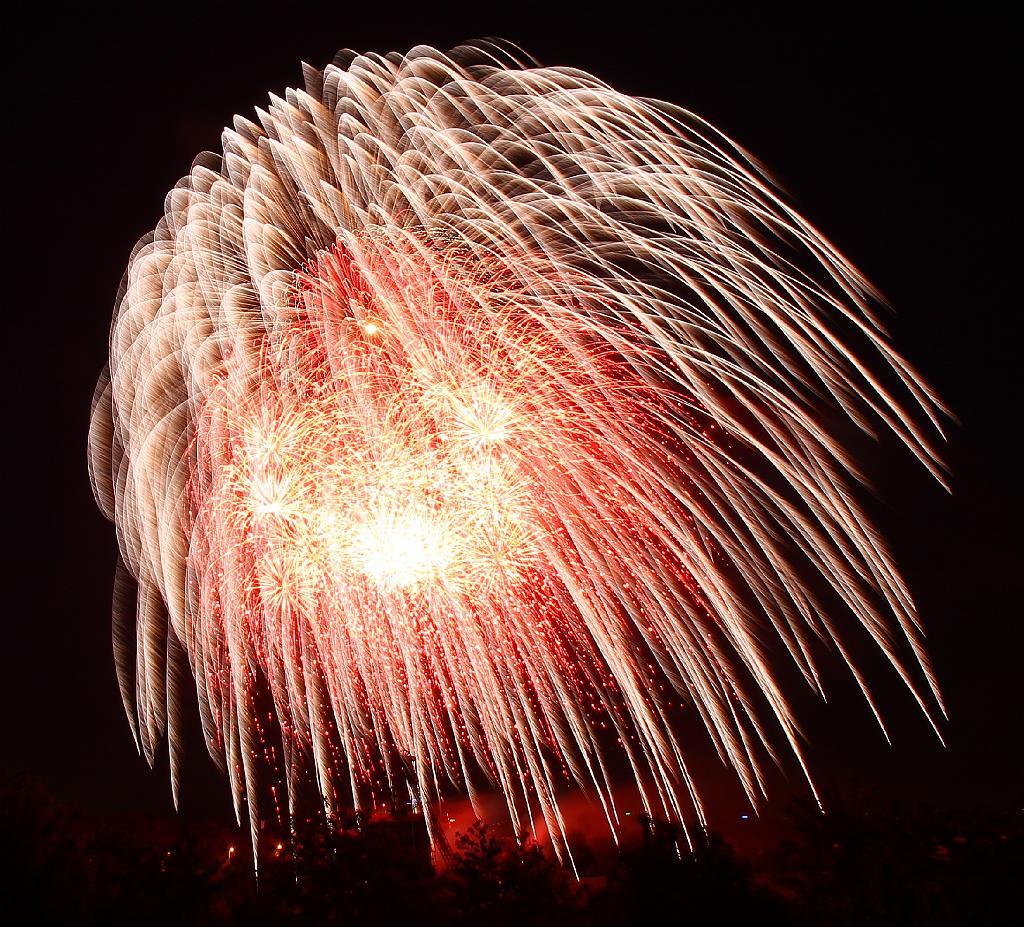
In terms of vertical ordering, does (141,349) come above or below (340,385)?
above

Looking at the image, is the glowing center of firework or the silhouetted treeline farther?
the glowing center of firework

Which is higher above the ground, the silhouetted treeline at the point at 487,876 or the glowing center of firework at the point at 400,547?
the glowing center of firework at the point at 400,547

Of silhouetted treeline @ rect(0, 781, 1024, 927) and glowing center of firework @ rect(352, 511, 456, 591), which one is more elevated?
glowing center of firework @ rect(352, 511, 456, 591)

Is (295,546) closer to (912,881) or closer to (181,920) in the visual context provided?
(181,920)

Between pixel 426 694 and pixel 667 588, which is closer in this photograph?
pixel 667 588

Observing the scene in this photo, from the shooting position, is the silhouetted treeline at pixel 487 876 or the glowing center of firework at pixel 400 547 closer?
the silhouetted treeline at pixel 487 876

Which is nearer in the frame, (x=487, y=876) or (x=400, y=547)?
(x=400, y=547)

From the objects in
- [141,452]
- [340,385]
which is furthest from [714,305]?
[141,452]

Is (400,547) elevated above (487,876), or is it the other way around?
(400,547)
